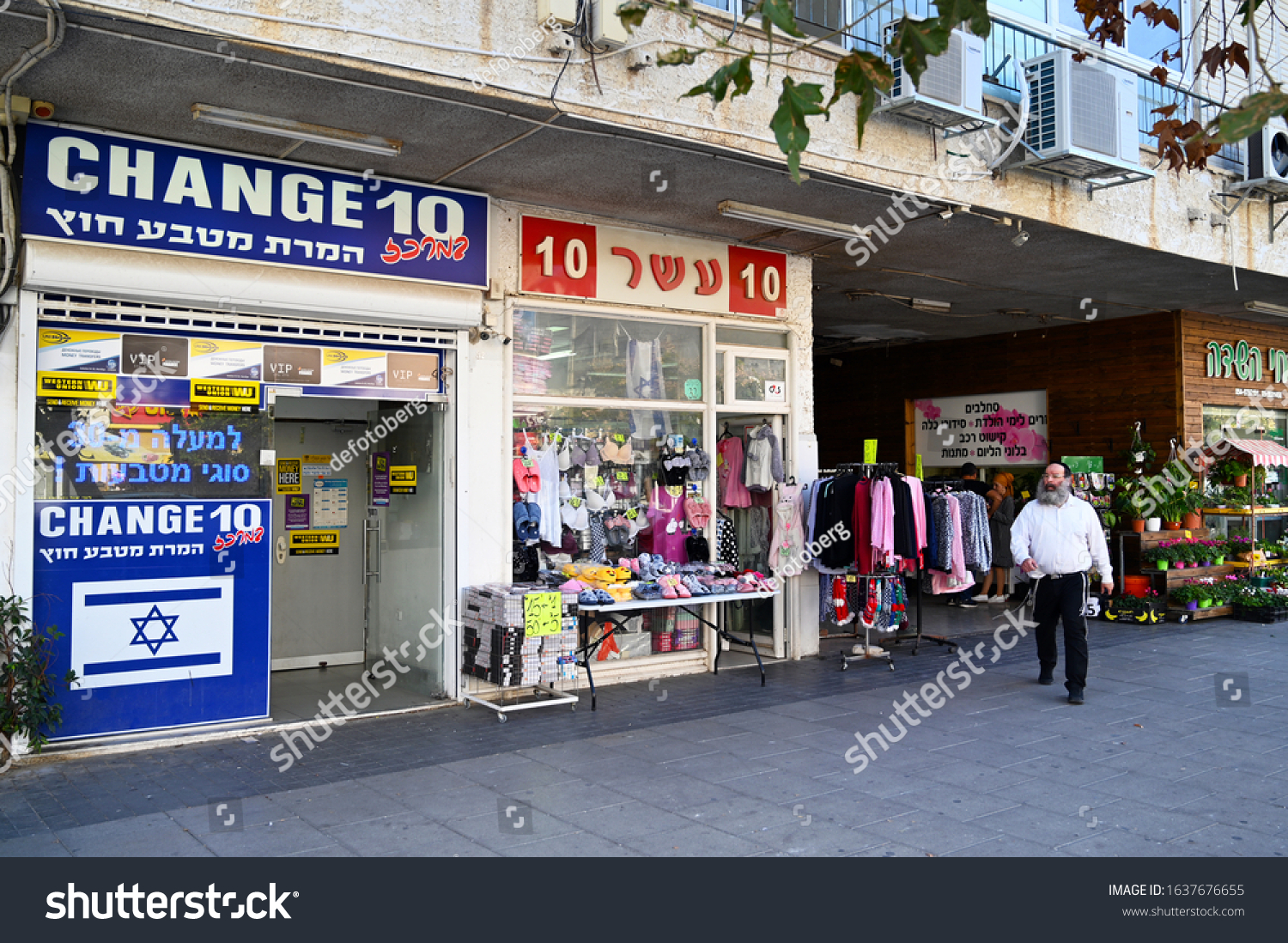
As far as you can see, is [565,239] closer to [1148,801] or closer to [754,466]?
[754,466]

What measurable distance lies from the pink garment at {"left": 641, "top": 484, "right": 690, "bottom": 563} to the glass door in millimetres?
1946

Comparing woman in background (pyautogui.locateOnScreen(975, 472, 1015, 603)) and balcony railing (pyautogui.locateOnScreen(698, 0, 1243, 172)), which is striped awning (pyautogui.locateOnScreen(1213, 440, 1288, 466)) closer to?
woman in background (pyautogui.locateOnScreen(975, 472, 1015, 603))

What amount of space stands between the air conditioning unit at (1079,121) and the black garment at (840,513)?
10.4ft

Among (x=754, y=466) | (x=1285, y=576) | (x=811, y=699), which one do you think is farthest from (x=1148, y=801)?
(x=1285, y=576)

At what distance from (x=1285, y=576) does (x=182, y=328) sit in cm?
1333

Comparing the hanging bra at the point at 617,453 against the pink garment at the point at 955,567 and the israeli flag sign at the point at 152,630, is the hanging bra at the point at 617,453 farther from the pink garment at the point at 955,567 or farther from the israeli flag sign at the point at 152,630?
the israeli flag sign at the point at 152,630

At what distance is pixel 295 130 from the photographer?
639 cm

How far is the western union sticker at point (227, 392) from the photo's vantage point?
684 centimetres

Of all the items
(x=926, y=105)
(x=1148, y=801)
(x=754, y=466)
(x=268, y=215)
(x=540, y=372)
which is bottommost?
(x=1148, y=801)

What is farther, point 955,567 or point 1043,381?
point 1043,381

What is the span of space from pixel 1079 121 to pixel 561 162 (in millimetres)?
4697

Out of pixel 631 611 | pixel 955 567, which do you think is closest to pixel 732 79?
pixel 631 611

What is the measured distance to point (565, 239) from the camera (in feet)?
27.8

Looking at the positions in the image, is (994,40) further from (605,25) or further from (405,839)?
(405,839)
